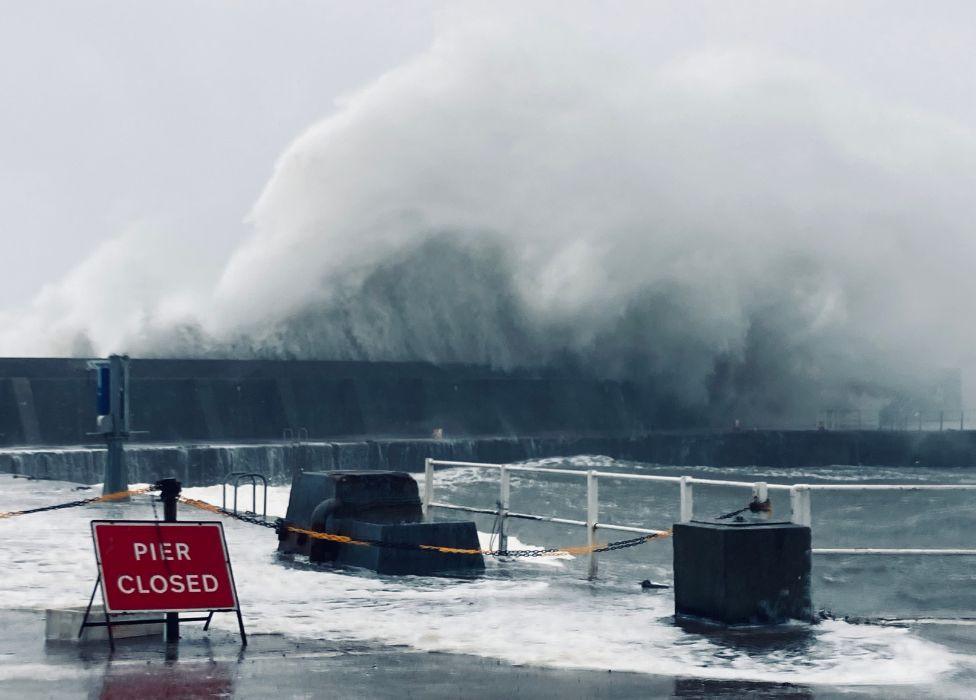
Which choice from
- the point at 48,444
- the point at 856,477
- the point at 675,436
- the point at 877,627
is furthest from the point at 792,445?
the point at 877,627

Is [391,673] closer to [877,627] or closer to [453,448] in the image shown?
[877,627]

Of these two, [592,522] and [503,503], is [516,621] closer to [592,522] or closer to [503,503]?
[592,522]

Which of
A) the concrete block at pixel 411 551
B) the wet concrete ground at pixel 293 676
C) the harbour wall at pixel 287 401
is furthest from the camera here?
the harbour wall at pixel 287 401

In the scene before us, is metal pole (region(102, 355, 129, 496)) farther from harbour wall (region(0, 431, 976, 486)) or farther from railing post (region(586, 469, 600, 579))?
harbour wall (region(0, 431, 976, 486))

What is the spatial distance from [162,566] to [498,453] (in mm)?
48840

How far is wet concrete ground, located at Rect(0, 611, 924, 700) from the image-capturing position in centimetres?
760

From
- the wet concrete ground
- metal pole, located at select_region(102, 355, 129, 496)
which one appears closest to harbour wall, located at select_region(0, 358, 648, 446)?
metal pole, located at select_region(102, 355, 129, 496)

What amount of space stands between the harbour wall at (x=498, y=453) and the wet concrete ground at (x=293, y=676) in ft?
103

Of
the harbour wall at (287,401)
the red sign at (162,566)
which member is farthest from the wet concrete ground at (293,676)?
the harbour wall at (287,401)

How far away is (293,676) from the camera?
318 inches

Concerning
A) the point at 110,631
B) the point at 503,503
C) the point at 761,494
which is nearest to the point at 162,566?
the point at 110,631

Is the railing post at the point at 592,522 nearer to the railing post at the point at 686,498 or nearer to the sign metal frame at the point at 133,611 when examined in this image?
the railing post at the point at 686,498

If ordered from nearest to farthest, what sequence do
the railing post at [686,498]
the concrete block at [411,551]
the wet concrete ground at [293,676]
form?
the wet concrete ground at [293,676] < the railing post at [686,498] < the concrete block at [411,551]

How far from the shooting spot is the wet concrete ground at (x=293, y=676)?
760 centimetres
